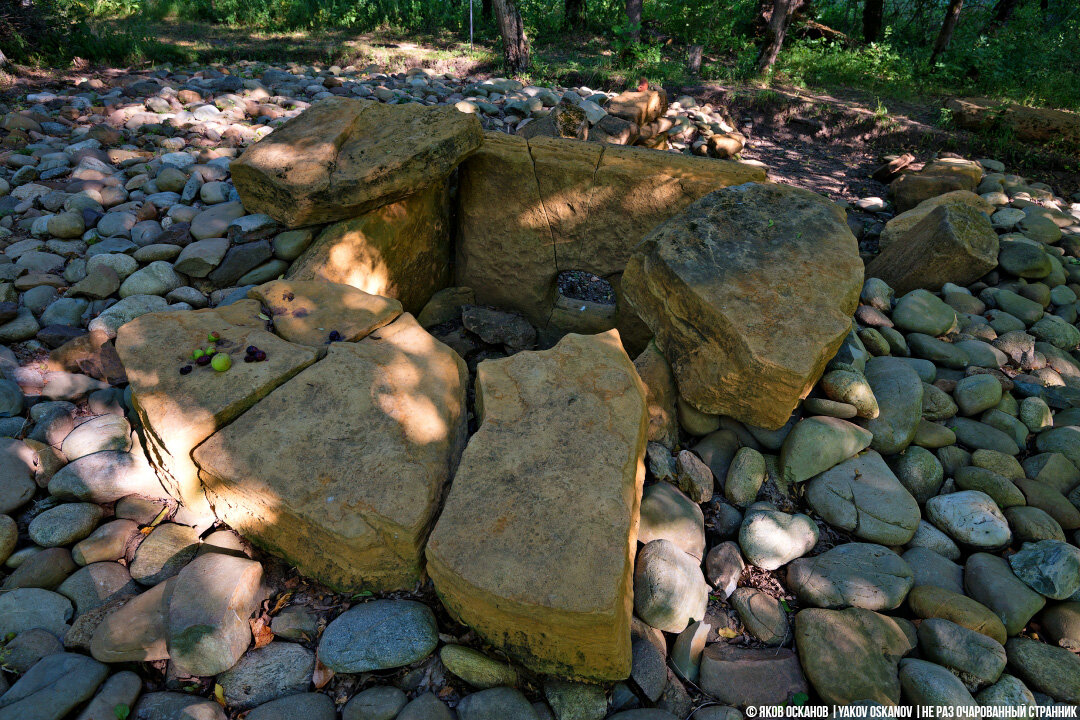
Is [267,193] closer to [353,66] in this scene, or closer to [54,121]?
[54,121]

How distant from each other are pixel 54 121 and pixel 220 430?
4.85m

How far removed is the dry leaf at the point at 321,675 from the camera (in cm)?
209

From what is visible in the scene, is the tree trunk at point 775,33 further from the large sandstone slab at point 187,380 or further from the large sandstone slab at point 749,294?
the large sandstone slab at point 187,380

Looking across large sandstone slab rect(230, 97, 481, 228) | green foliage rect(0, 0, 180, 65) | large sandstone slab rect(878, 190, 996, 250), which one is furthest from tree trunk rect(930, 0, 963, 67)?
green foliage rect(0, 0, 180, 65)

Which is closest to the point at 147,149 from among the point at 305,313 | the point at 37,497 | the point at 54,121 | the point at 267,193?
the point at 54,121

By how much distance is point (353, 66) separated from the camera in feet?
29.7

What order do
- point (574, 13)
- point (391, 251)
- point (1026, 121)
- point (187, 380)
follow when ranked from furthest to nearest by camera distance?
point (574, 13)
point (1026, 121)
point (391, 251)
point (187, 380)

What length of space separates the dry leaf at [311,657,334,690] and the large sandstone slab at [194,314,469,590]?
11.6 inches

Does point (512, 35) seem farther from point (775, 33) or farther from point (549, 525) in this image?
point (549, 525)

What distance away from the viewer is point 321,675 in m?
2.10

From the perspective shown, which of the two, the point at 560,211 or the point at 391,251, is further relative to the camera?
the point at 560,211

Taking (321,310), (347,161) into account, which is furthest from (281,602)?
(347,161)

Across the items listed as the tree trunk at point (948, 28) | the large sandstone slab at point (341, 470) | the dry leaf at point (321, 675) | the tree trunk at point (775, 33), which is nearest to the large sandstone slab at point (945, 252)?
the large sandstone slab at point (341, 470)

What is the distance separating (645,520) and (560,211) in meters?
2.32
